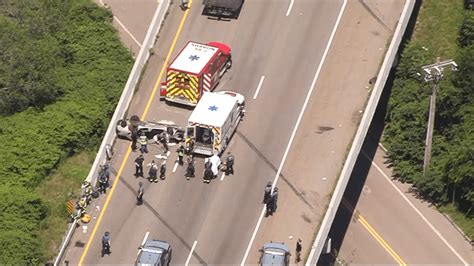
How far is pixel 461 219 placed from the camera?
65500mm

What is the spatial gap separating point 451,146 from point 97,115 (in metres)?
25.2

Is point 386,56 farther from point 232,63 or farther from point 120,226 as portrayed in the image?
point 120,226

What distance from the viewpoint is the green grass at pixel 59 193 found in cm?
6041

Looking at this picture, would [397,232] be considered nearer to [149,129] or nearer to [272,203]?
[272,203]

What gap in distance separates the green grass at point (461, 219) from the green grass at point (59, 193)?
2484 cm

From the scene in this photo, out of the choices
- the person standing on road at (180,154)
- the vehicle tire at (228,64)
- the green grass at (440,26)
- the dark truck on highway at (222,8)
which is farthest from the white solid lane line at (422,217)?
the person standing on road at (180,154)

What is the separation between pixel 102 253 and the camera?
179 ft

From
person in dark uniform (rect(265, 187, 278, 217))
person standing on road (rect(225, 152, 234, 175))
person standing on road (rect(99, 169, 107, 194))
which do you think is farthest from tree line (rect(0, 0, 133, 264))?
person in dark uniform (rect(265, 187, 278, 217))

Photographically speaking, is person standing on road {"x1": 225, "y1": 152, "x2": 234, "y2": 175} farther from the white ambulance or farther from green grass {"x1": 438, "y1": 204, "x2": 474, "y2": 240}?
green grass {"x1": 438, "y1": 204, "x2": 474, "y2": 240}

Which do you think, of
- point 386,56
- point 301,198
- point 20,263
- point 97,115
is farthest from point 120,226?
point 386,56

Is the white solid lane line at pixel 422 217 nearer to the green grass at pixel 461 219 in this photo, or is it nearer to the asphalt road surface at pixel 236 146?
the green grass at pixel 461 219

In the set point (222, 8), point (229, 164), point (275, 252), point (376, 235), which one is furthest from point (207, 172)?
point (222, 8)

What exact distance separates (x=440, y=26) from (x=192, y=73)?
2541 centimetres

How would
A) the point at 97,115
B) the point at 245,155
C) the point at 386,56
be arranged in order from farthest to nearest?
the point at 97,115 → the point at 386,56 → the point at 245,155
